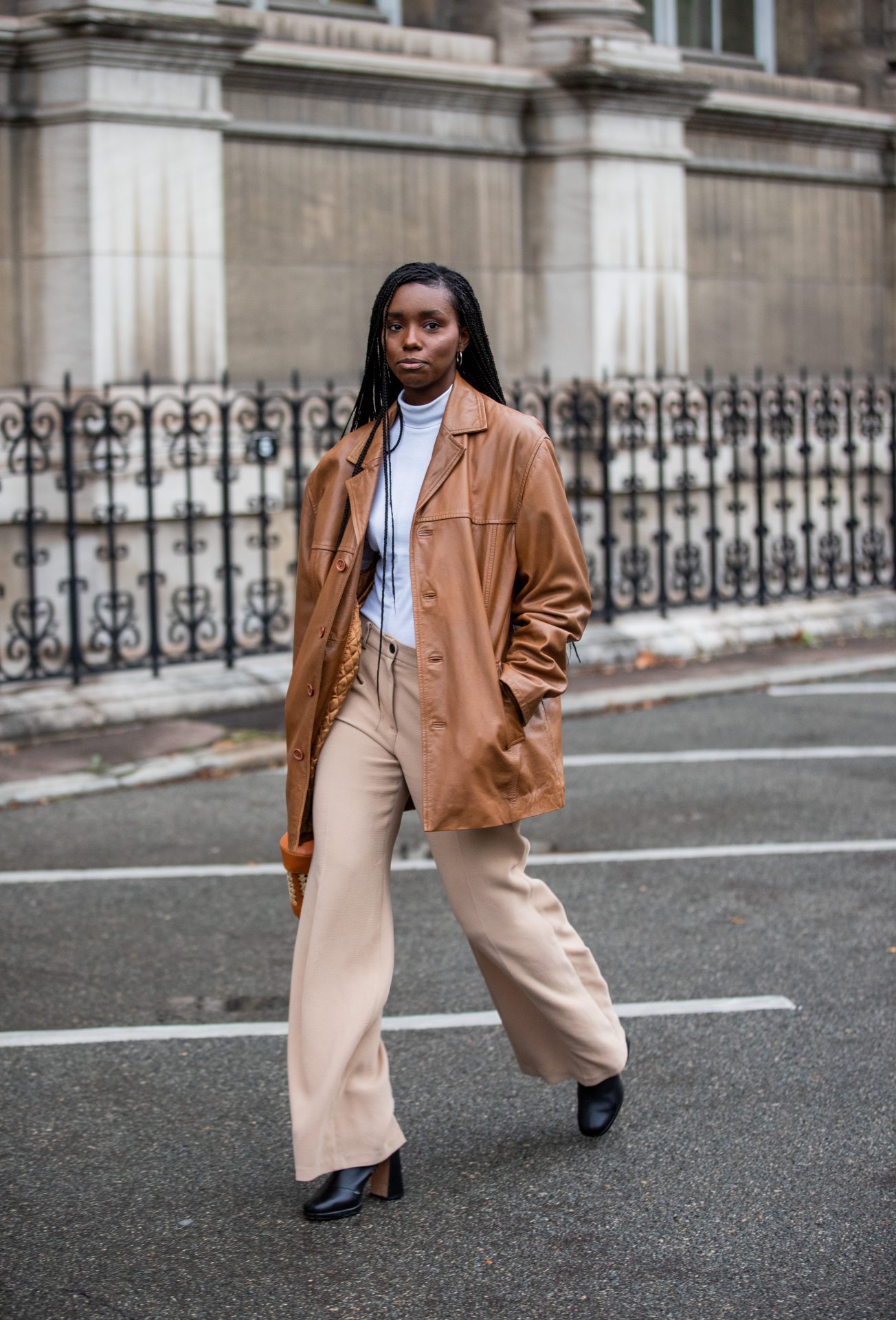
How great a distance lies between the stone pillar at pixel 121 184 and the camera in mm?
11398

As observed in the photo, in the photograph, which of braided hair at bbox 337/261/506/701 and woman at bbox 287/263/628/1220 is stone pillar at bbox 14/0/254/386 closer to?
braided hair at bbox 337/261/506/701

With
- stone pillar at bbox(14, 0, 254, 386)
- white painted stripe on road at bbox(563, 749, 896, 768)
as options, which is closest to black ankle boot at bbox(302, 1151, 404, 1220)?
white painted stripe on road at bbox(563, 749, 896, 768)

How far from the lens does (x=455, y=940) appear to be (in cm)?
607

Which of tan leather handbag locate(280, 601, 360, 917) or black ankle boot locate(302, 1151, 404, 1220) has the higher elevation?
tan leather handbag locate(280, 601, 360, 917)

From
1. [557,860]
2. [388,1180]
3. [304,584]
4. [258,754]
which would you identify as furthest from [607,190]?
[388,1180]

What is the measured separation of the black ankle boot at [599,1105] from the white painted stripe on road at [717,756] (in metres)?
4.72

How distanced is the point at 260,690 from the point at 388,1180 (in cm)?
685

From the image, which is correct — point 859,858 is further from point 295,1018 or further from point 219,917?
point 295,1018

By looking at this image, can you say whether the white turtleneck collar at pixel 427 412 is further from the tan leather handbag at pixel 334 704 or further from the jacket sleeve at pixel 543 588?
the tan leather handbag at pixel 334 704

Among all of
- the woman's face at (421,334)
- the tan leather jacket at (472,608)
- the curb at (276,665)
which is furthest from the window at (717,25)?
the tan leather jacket at (472,608)

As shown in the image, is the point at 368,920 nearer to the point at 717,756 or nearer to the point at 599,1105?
the point at 599,1105

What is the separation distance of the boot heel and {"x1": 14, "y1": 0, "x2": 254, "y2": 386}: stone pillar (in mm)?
8405

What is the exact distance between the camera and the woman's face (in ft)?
13.0

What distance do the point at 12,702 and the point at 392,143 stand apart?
6025mm
